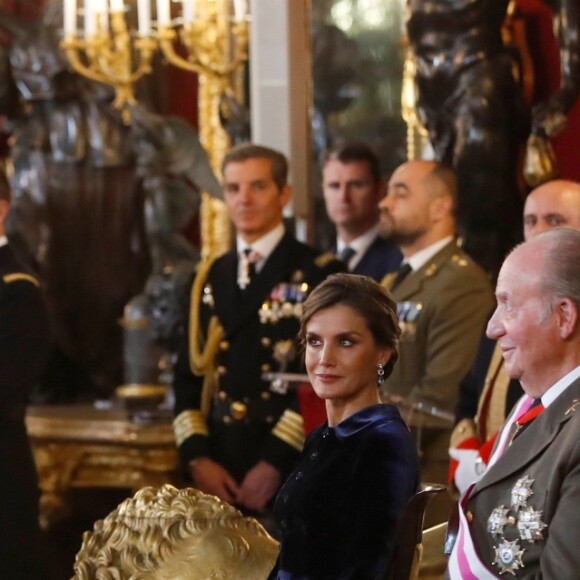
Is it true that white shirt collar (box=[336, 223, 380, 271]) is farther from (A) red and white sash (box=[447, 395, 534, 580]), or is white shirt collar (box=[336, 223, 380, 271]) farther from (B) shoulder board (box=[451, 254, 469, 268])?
(A) red and white sash (box=[447, 395, 534, 580])

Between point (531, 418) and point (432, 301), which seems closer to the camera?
point (531, 418)

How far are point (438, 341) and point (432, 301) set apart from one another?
117 millimetres

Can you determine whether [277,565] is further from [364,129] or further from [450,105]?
[364,129]

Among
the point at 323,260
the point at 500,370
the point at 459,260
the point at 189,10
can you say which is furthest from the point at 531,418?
the point at 189,10

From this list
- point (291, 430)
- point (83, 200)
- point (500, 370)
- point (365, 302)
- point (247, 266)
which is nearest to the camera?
point (365, 302)

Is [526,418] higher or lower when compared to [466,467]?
higher

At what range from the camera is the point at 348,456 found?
2398 mm

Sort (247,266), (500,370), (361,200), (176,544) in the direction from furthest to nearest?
(361,200)
(247,266)
(500,370)
(176,544)

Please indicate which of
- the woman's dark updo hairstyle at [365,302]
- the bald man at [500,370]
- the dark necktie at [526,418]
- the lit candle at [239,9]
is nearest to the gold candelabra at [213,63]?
the lit candle at [239,9]

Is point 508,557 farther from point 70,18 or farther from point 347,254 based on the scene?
point 70,18

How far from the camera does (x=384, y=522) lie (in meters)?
2.33

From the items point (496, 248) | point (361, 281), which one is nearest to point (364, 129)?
point (496, 248)

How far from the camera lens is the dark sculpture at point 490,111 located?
4.95 metres

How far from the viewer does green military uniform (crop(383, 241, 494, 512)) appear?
13.3ft
